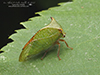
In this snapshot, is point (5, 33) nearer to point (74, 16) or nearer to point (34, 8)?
point (34, 8)

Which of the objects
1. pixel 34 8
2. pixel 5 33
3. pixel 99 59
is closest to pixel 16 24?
pixel 5 33

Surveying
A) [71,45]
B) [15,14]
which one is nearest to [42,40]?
[71,45]

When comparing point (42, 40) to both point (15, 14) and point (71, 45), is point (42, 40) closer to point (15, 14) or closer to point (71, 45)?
point (71, 45)

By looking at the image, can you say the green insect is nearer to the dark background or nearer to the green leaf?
the green leaf

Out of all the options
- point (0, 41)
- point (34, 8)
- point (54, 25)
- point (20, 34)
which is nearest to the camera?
point (54, 25)

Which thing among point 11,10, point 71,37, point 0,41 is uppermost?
point 11,10

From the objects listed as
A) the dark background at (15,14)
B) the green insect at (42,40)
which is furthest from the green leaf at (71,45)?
the dark background at (15,14)

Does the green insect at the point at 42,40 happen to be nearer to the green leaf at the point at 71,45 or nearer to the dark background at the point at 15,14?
the green leaf at the point at 71,45
